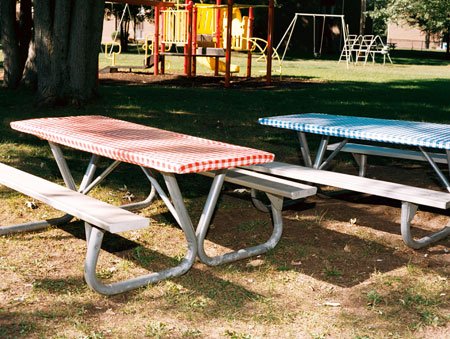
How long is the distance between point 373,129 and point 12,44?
34.1 ft

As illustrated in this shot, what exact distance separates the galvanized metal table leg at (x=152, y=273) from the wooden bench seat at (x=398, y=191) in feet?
Result: 4.04

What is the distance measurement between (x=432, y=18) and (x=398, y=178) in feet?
134

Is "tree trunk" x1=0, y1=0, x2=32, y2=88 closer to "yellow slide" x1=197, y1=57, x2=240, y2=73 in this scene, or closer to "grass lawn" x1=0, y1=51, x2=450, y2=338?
"grass lawn" x1=0, y1=51, x2=450, y2=338

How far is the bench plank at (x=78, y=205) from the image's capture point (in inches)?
140

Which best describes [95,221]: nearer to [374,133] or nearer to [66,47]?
[374,133]

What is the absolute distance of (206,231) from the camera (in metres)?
4.43

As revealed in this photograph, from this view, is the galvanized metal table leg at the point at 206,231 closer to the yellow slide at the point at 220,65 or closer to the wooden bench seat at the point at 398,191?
the wooden bench seat at the point at 398,191

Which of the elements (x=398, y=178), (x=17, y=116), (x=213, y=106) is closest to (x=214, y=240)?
(x=398, y=178)

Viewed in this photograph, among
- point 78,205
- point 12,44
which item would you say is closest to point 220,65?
point 12,44

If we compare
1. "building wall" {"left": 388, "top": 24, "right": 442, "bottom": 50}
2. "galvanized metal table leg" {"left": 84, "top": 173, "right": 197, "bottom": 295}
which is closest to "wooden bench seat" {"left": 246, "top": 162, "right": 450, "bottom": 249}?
"galvanized metal table leg" {"left": 84, "top": 173, "right": 197, "bottom": 295}

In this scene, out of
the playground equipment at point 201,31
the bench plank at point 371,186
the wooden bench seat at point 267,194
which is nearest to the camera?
the wooden bench seat at point 267,194

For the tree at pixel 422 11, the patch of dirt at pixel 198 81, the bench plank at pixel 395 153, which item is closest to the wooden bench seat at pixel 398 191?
the bench plank at pixel 395 153

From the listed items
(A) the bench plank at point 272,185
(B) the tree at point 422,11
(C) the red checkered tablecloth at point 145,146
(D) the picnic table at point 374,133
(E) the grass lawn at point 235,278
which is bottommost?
(E) the grass lawn at point 235,278

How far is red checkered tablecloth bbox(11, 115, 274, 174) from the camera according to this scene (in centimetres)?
378
